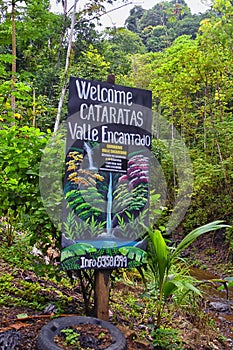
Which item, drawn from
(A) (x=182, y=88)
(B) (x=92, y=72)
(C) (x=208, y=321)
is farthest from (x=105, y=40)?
(C) (x=208, y=321)

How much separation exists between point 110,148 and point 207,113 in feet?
23.4

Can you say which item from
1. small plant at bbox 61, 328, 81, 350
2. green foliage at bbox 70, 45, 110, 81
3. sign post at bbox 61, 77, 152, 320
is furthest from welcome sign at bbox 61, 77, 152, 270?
green foliage at bbox 70, 45, 110, 81

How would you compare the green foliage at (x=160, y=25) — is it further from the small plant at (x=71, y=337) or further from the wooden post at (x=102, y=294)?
the small plant at (x=71, y=337)

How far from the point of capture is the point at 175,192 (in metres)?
9.68

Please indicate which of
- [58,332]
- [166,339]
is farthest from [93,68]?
[58,332]

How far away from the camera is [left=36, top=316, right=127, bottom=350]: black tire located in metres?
2.02

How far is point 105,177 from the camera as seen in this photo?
8.70ft

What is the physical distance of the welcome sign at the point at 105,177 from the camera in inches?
100

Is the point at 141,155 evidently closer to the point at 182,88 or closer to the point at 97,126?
the point at 97,126

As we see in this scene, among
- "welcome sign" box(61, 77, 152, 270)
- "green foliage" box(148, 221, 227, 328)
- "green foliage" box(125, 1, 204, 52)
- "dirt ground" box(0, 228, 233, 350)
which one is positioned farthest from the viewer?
"green foliage" box(125, 1, 204, 52)

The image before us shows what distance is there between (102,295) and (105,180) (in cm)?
83

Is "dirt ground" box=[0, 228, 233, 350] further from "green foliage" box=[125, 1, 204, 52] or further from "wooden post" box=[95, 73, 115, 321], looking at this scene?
"green foliage" box=[125, 1, 204, 52]

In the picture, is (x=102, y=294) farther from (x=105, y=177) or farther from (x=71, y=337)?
(x=105, y=177)

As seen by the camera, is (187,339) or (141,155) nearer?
(141,155)
